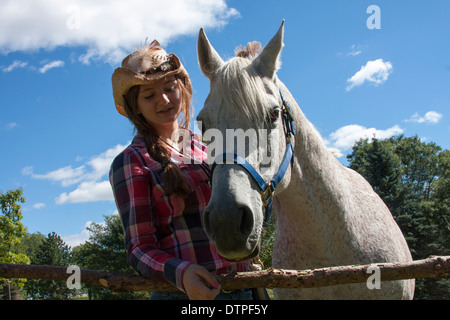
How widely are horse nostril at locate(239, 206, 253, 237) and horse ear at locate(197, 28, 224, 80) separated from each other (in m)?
1.49

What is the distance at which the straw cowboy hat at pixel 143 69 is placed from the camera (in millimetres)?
2844

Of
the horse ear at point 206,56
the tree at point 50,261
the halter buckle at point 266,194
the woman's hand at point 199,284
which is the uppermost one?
the horse ear at point 206,56

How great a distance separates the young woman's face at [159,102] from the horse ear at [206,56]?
0.38 meters

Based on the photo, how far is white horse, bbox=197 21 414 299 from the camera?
8.14ft

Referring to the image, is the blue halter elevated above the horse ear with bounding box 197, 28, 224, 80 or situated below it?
below

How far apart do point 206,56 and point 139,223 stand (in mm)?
1718

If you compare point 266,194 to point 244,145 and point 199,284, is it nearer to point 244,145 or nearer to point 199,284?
point 244,145

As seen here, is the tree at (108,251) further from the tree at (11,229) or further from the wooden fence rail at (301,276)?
the wooden fence rail at (301,276)

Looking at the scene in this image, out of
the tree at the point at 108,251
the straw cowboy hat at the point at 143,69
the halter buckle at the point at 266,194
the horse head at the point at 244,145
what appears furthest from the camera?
the tree at the point at 108,251

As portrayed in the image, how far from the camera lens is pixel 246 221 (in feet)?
6.98

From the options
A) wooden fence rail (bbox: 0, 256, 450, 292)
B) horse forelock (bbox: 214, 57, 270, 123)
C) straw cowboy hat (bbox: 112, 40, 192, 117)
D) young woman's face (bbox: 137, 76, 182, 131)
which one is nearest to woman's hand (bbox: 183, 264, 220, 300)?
wooden fence rail (bbox: 0, 256, 450, 292)

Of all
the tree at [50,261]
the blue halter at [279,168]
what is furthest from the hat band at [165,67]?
the tree at [50,261]

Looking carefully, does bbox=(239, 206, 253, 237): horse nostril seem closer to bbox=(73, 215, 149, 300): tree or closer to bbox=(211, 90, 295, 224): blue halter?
bbox=(211, 90, 295, 224): blue halter
